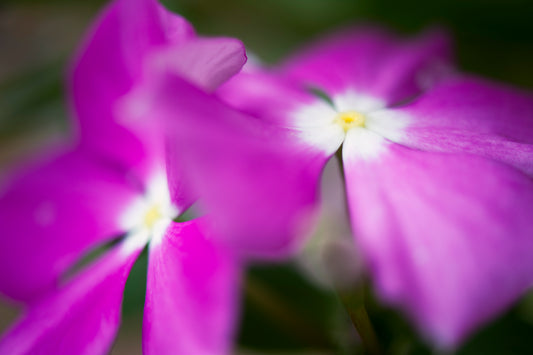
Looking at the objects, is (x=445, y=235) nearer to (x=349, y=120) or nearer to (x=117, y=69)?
(x=349, y=120)

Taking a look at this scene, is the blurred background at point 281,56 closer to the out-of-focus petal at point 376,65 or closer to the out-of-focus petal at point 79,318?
the out-of-focus petal at point 376,65

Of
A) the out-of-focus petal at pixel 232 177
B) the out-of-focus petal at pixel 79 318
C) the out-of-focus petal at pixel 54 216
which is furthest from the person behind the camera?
the out-of-focus petal at pixel 54 216

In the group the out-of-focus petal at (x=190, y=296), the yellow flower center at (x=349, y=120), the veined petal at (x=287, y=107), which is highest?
the veined petal at (x=287, y=107)

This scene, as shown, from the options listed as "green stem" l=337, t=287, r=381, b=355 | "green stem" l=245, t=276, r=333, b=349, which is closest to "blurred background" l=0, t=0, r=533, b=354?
"green stem" l=245, t=276, r=333, b=349

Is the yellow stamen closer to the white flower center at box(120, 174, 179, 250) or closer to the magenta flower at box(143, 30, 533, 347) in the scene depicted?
the white flower center at box(120, 174, 179, 250)

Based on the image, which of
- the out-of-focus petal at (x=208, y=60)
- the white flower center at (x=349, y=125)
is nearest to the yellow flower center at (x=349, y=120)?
the white flower center at (x=349, y=125)

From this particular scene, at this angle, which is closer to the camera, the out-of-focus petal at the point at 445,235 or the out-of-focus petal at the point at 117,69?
the out-of-focus petal at the point at 445,235

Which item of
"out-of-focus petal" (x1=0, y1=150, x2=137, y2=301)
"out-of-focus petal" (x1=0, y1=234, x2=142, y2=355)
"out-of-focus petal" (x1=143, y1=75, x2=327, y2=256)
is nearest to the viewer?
"out-of-focus petal" (x1=143, y1=75, x2=327, y2=256)
